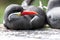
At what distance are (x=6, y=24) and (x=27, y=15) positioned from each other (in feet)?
0.37

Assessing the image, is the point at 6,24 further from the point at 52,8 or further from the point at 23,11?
the point at 52,8

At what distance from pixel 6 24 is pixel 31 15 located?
128mm

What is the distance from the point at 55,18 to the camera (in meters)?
0.94

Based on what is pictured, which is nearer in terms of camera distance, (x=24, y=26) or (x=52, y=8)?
(x=24, y=26)

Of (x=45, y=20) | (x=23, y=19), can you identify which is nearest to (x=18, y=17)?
(x=23, y=19)

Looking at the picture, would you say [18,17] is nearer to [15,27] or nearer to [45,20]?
[15,27]

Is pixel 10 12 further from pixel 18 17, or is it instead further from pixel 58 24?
pixel 58 24

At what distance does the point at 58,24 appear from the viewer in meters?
0.93

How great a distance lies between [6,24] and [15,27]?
0.06 m

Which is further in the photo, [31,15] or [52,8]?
[52,8]

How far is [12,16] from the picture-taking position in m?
0.88

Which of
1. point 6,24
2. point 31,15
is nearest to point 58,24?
point 31,15

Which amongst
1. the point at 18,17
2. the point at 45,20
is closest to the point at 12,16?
the point at 18,17

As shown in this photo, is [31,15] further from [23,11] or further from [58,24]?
[58,24]
